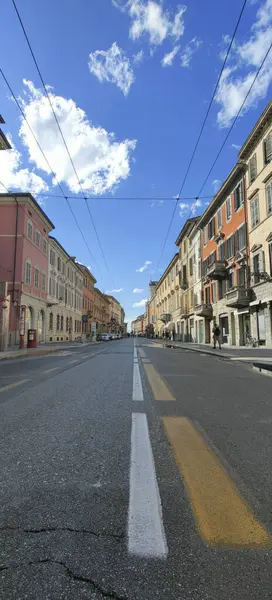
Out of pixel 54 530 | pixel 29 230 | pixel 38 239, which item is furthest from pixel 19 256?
pixel 54 530

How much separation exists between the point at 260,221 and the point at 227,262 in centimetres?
753

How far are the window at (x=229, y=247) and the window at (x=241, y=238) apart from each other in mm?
1157

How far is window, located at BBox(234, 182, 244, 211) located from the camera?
90.4 feet

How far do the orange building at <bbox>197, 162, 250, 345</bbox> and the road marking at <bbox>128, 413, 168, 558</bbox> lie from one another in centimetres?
2345

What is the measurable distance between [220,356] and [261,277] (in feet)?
24.3

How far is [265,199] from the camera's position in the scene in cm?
2306

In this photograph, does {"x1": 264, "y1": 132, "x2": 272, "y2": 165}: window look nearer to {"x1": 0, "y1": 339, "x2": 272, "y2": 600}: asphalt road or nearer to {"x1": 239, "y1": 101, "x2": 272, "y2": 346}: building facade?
{"x1": 239, "y1": 101, "x2": 272, "y2": 346}: building facade

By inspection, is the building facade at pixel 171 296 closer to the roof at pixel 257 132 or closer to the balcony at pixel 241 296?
the balcony at pixel 241 296

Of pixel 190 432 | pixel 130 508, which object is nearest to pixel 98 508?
pixel 130 508

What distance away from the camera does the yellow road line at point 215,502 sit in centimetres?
199

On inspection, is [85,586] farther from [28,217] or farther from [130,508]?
[28,217]

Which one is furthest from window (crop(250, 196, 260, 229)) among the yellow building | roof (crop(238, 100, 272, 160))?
the yellow building

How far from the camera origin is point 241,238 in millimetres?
27641

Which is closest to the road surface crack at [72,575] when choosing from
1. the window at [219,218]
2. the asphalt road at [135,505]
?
the asphalt road at [135,505]
